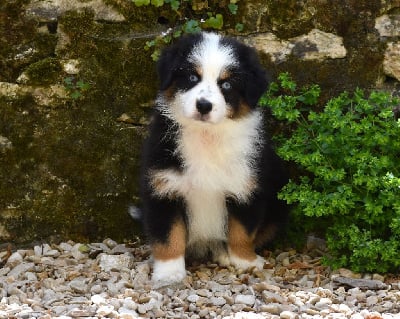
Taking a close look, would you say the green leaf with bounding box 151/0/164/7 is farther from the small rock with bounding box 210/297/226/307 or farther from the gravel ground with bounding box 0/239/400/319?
the small rock with bounding box 210/297/226/307

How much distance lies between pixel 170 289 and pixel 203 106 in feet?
3.46

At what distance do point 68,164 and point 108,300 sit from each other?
1.28m

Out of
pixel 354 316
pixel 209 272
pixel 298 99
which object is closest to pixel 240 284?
pixel 209 272

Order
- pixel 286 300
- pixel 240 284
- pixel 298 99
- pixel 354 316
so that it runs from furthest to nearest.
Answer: pixel 298 99
pixel 240 284
pixel 286 300
pixel 354 316

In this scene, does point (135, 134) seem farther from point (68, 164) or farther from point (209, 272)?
point (209, 272)

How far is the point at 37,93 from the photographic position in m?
5.07

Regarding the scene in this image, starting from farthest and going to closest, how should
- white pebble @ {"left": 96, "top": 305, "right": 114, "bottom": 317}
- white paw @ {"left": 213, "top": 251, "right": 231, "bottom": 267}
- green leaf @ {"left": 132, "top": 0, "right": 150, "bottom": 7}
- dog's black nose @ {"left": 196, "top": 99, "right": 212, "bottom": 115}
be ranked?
1. green leaf @ {"left": 132, "top": 0, "right": 150, "bottom": 7}
2. white paw @ {"left": 213, "top": 251, "right": 231, "bottom": 267}
3. dog's black nose @ {"left": 196, "top": 99, "right": 212, "bottom": 115}
4. white pebble @ {"left": 96, "top": 305, "right": 114, "bottom": 317}

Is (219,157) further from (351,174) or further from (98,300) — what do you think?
(98,300)

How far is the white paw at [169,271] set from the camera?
14.8 feet

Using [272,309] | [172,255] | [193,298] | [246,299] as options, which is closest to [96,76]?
[172,255]

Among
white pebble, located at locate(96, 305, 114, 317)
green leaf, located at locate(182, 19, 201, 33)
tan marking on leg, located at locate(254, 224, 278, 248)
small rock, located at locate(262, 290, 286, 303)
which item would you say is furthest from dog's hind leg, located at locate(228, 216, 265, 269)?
green leaf, located at locate(182, 19, 201, 33)

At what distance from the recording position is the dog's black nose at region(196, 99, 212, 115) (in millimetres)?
4156

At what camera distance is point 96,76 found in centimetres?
512

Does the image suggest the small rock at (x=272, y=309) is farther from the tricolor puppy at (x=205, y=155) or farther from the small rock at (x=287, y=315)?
the tricolor puppy at (x=205, y=155)
